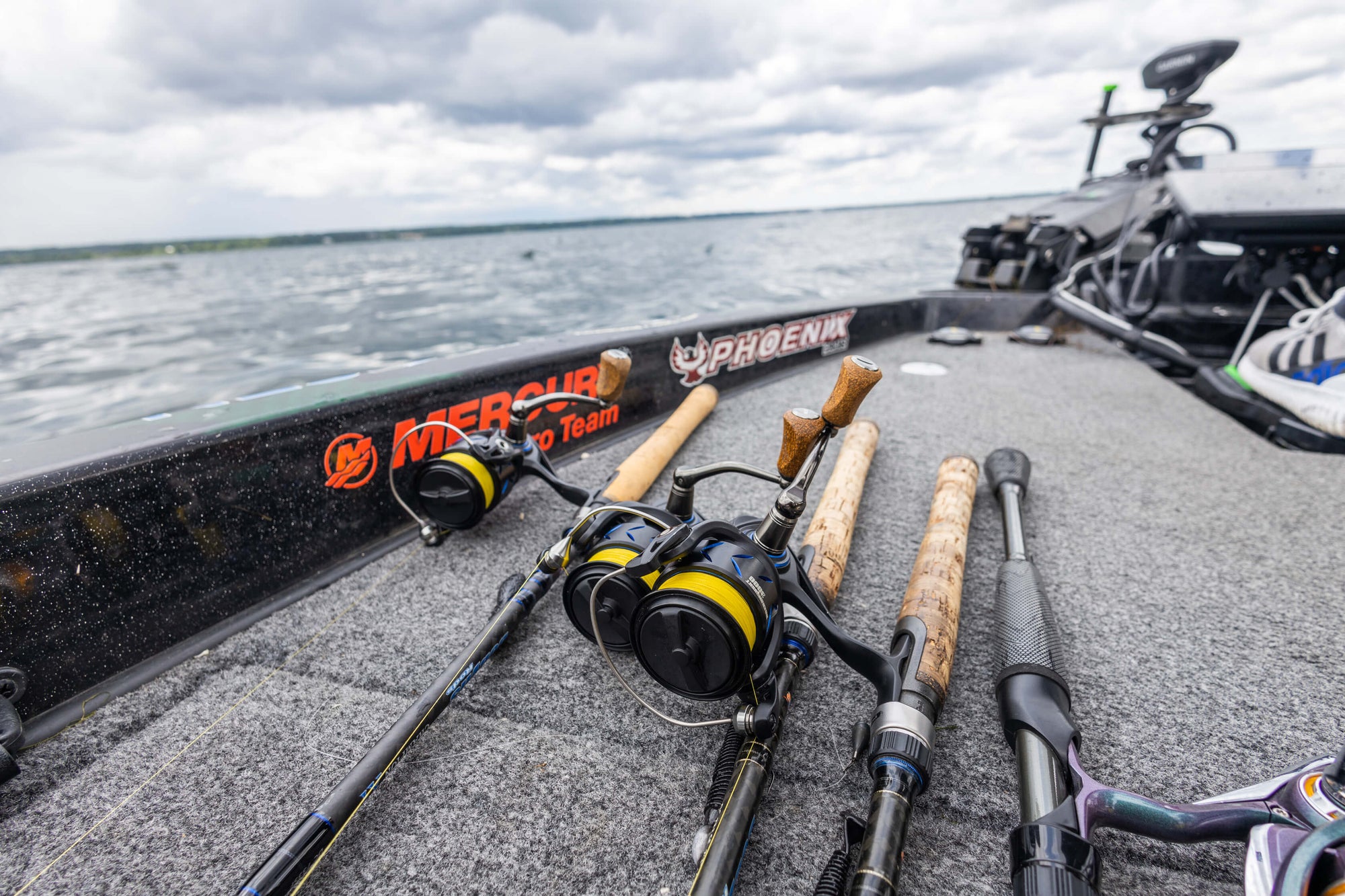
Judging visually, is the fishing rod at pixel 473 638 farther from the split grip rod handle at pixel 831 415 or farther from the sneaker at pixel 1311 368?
the sneaker at pixel 1311 368

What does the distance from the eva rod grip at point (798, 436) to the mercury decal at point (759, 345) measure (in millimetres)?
2382

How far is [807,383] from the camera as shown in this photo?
457 centimetres

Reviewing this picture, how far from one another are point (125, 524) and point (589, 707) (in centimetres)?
140

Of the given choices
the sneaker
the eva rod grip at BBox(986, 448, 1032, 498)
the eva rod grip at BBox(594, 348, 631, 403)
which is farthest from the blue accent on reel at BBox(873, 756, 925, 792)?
the sneaker

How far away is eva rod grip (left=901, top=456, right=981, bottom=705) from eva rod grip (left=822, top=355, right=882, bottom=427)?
629 millimetres

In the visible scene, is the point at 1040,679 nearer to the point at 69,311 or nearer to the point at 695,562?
the point at 695,562

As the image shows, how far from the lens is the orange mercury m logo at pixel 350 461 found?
7.32 ft

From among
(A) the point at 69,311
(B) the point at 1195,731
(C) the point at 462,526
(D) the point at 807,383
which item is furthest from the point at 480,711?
(A) the point at 69,311

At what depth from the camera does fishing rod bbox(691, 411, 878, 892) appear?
118cm

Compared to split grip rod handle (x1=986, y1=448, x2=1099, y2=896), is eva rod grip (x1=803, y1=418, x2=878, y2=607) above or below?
above

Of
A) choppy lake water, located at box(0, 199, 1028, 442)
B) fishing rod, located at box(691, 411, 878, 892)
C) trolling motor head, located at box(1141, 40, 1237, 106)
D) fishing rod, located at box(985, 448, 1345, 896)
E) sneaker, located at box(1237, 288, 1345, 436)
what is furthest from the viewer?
choppy lake water, located at box(0, 199, 1028, 442)

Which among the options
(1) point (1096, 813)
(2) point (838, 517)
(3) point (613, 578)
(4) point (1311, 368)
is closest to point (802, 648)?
→ (3) point (613, 578)

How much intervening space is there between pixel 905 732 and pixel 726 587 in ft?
1.59

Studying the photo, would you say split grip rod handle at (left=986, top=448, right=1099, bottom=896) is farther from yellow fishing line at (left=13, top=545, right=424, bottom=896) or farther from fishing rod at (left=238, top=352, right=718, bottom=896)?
yellow fishing line at (left=13, top=545, right=424, bottom=896)
